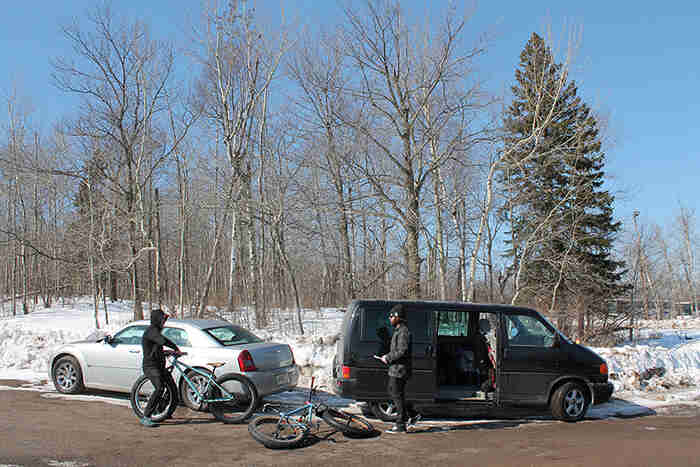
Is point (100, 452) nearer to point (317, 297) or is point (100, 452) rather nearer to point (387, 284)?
point (387, 284)

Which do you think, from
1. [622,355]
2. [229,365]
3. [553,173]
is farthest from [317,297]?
[229,365]

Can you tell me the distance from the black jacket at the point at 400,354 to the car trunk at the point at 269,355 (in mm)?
2246

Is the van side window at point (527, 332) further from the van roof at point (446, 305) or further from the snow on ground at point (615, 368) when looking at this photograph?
the snow on ground at point (615, 368)

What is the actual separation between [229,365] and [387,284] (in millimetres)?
17240

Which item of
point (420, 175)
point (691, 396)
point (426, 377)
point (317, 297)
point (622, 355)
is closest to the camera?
point (426, 377)

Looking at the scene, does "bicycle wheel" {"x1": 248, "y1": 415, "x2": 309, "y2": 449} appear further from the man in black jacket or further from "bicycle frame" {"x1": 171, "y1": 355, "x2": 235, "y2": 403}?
the man in black jacket

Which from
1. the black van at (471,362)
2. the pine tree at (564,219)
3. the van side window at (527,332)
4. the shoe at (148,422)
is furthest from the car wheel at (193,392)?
the pine tree at (564,219)

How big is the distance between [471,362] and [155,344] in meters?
5.41

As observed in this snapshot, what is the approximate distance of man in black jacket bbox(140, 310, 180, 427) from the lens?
798 centimetres

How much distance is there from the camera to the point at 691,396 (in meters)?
11.2

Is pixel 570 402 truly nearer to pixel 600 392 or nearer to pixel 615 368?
pixel 600 392

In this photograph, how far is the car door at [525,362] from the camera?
351 inches

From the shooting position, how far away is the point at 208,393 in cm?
847

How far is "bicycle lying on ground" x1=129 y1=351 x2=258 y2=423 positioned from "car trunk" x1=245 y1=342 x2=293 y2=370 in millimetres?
432
